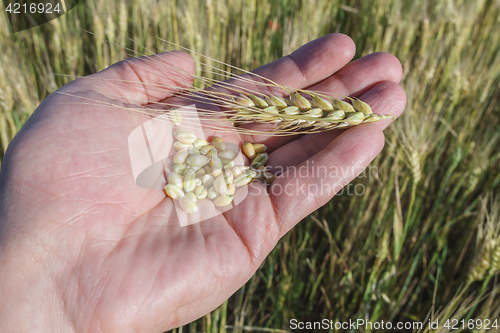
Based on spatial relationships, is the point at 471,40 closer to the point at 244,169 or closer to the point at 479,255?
the point at 479,255

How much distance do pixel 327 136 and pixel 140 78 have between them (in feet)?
3.37

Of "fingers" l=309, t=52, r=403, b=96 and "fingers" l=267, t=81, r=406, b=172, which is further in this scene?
"fingers" l=309, t=52, r=403, b=96

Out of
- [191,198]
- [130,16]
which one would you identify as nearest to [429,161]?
[191,198]

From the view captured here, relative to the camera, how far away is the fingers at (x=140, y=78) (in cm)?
166

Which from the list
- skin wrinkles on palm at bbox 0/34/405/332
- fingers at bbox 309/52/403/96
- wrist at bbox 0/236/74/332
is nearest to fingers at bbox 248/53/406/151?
fingers at bbox 309/52/403/96

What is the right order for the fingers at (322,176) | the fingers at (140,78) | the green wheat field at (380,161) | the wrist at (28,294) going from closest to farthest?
1. the wrist at (28,294)
2. the fingers at (322,176)
3. the fingers at (140,78)
4. the green wheat field at (380,161)

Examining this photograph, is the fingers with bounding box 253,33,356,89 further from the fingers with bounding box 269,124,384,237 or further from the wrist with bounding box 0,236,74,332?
the wrist with bounding box 0,236,74,332

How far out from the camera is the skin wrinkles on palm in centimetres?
124

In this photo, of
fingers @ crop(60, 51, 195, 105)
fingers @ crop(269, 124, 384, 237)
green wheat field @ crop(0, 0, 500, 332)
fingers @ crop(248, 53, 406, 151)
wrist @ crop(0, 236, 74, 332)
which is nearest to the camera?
wrist @ crop(0, 236, 74, 332)

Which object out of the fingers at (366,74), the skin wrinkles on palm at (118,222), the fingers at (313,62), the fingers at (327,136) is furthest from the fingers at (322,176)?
the fingers at (313,62)

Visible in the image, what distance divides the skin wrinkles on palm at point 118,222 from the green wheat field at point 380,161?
35 centimetres

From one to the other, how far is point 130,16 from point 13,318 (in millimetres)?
2577

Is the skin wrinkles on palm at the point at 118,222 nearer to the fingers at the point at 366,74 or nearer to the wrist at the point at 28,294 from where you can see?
the wrist at the point at 28,294

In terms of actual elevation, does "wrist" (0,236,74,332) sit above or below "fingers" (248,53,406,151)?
below
